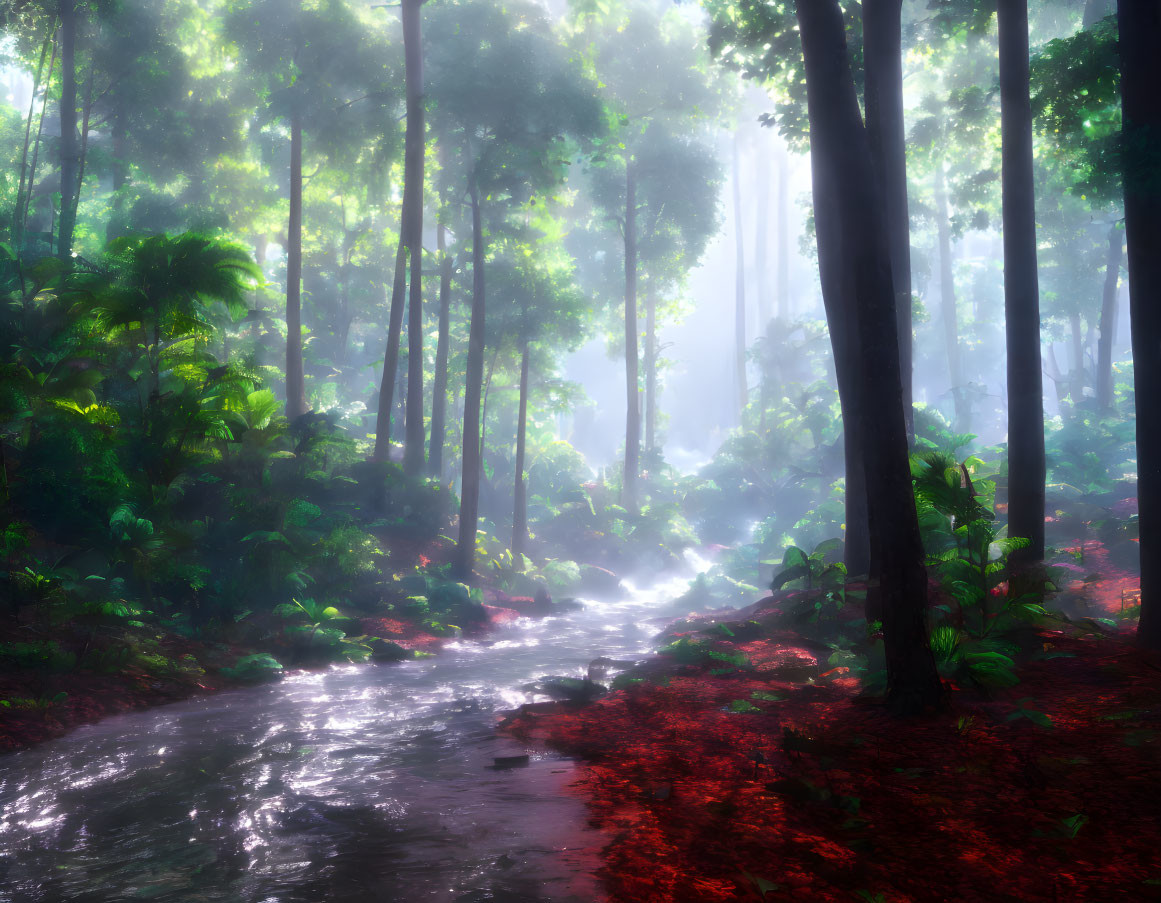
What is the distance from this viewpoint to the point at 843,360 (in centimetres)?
966

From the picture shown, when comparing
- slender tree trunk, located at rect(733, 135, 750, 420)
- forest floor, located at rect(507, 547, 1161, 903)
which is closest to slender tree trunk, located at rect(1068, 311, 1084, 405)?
slender tree trunk, located at rect(733, 135, 750, 420)

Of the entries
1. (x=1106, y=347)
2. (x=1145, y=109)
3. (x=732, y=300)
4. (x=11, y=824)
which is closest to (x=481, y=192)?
(x=1145, y=109)

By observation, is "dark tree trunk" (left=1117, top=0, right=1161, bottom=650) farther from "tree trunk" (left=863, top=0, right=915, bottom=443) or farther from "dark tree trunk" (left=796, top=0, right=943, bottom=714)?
"tree trunk" (left=863, top=0, right=915, bottom=443)

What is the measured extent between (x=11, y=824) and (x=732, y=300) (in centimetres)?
8615

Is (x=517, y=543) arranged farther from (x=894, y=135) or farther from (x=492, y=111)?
(x=894, y=135)

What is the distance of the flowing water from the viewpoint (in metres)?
3.18

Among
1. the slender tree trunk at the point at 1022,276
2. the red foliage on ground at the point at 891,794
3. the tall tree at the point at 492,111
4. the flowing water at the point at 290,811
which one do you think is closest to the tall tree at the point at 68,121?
the tall tree at the point at 492,111

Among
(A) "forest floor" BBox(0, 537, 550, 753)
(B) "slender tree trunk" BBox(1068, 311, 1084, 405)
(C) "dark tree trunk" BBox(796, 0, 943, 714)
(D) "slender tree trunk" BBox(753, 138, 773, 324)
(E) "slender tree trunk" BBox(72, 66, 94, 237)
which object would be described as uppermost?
(D) "slender tree trunk" BBox(753, 138, 773, 324)

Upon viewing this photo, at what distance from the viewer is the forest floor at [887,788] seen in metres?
2.95

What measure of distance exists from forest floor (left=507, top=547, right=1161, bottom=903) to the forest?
4cm

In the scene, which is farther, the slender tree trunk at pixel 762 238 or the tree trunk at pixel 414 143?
the slender tree trunk at pixel 762 238

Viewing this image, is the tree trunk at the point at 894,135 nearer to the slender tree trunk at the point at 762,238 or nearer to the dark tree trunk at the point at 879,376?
the dark tree trunk at the point at 879,376

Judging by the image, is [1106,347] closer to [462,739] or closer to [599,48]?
[599,48]

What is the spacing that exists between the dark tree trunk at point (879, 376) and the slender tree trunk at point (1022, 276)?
15.9 ft
